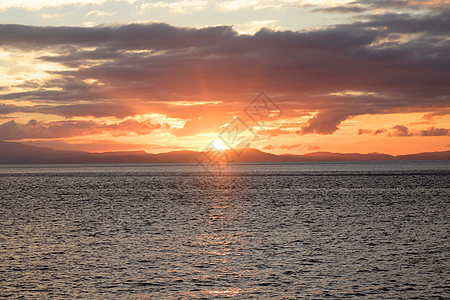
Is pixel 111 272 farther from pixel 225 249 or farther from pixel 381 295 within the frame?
pixel 381 295

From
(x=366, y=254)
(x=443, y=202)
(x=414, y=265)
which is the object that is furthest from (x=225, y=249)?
(x=443, y=202)

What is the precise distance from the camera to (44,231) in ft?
169

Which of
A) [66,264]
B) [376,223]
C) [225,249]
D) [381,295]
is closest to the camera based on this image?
[381,295]

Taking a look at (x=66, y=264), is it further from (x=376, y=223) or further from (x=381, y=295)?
(x=376, y=223)

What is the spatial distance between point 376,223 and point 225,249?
24.6m

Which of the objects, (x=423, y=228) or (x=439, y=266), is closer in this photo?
(x=439, y=266)

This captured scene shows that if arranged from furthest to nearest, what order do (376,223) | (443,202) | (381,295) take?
1. (443,202)
2. (376,223)
3. (381,295)

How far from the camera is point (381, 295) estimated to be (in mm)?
26812

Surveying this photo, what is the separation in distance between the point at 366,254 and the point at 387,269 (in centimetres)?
522

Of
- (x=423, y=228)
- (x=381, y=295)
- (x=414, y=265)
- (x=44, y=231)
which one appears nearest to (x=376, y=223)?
(x=423, y=228)

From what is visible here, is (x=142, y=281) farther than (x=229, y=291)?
Yes

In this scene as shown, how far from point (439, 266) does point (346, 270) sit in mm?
6411

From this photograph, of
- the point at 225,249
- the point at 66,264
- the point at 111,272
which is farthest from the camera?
the point at 225,249

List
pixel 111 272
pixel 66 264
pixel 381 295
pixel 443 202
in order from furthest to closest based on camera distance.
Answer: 1. pixel 443 202
2. pixel 66 264
3. pixel 111 272
4. pixel 381 295
